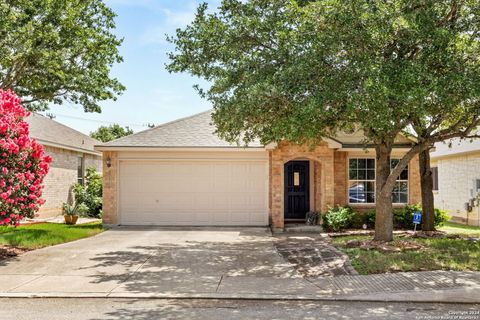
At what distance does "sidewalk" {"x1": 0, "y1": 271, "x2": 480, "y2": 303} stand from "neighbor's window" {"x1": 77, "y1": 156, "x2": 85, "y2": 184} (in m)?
15.6

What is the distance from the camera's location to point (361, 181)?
1750cm

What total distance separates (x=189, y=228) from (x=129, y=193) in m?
2.85

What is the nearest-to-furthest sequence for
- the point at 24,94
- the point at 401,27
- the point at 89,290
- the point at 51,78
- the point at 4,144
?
the point at 89,290
the point at 401,27
the point at 4,144
the point at 51,78
the point at 24,94

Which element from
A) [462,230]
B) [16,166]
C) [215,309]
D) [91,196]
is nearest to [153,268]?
[215,309]

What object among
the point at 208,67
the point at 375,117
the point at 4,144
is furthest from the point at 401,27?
the point at 4,144

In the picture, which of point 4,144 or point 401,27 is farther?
point 4,144

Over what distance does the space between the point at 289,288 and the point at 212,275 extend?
5.88 feet

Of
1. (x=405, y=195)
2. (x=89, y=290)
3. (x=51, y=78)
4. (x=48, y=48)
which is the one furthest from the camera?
(x=405, y=195)

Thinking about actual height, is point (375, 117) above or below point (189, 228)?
above

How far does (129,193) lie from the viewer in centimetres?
1767

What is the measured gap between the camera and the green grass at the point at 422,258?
9.46 m

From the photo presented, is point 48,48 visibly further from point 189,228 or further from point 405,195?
point 405,195

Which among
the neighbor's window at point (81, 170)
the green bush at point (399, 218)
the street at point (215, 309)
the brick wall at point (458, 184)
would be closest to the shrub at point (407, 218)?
the green bush at point (399, 218)

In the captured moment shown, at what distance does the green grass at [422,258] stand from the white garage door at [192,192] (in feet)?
18.9
